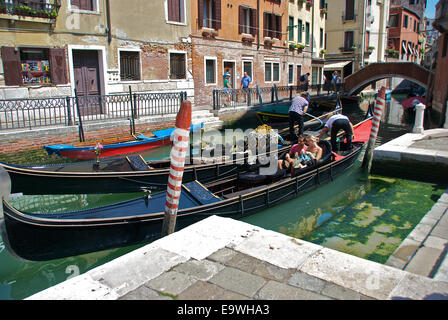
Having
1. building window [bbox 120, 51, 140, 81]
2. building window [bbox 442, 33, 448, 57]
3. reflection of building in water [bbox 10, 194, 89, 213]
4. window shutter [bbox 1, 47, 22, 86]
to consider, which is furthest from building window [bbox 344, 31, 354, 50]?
reflection of building in water [bbox 10, 194, 89, 213]

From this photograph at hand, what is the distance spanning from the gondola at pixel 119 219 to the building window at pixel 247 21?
11.8 meters

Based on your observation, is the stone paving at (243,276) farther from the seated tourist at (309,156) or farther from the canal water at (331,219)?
the seated tourist at (309,156)

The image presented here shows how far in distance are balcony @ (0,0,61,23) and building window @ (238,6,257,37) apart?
27.1 feet

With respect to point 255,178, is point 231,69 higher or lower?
higher

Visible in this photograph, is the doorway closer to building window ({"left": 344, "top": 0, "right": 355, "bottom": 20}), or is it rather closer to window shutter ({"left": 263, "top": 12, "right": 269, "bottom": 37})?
window shutter ({"left": 263, "top": 12, "right": 269, "bottom": 37})

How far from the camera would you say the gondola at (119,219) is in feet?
12.3

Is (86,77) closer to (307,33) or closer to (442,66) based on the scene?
(442,66)

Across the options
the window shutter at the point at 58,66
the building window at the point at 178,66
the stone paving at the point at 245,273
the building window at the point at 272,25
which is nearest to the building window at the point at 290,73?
the building window at the point at 272,25

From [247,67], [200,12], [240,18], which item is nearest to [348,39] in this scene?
[247,67]

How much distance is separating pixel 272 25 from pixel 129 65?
8931 mm

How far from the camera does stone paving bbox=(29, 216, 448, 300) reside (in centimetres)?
231

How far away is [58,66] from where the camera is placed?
32.4ft
